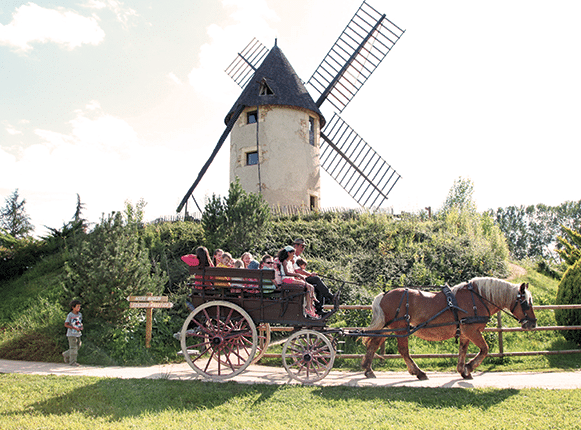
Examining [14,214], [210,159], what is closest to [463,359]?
[210,159]

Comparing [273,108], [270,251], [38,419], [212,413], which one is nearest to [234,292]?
[212,413]

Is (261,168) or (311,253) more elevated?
(261,168)

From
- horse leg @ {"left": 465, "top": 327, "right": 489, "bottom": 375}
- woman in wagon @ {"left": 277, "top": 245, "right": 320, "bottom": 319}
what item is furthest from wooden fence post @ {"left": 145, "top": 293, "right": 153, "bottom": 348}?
horse leg @ {"left": 465, "top": 327, "right": 489, "bottom": 375}

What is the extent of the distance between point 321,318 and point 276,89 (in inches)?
569

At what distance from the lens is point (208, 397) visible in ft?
16.4

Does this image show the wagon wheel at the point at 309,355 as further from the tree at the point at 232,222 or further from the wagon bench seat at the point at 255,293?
the tree at the point at 232,222

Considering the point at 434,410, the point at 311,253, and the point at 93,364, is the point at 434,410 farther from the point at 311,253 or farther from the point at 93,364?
the point at 311,253

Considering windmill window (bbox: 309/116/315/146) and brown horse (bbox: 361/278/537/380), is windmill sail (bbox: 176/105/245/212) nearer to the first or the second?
windmill window (bbox: 309/116/315/146)

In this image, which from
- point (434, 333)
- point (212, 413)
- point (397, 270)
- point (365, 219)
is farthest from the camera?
point (365, 219)

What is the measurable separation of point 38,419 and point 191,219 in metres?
13.7

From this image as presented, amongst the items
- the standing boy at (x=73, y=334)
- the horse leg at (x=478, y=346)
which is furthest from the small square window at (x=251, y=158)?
the horse leg at (x=478, y=346)

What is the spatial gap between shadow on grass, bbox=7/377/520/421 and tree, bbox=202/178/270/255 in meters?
6.16

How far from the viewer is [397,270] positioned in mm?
11938

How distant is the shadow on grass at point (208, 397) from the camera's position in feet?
15.3
